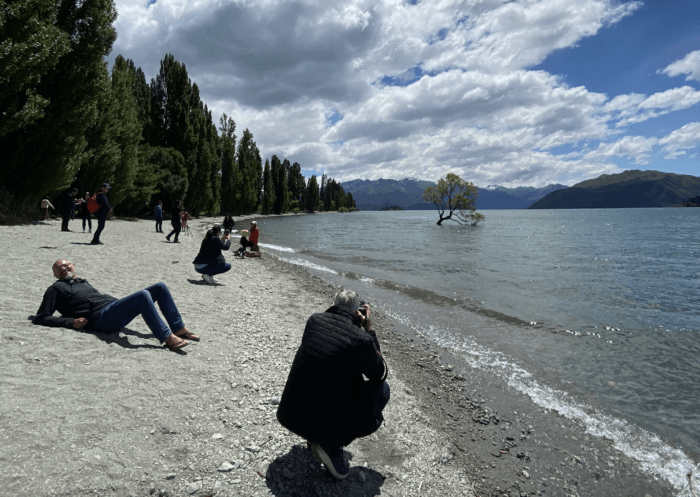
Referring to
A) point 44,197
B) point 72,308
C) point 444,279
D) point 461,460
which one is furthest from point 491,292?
point 44,197

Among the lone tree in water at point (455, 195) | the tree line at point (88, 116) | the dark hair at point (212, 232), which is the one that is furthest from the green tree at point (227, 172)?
the dark hair at point (212, 232)

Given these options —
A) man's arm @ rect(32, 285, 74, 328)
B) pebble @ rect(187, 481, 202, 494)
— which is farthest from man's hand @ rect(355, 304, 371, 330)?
man's arm @ rect(32, 285, 74, 328)

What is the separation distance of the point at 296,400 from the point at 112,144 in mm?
35781

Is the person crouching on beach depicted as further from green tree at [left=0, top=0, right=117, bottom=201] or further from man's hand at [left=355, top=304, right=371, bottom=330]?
green tree at [left=0, top=0, right=117, bottom=201]

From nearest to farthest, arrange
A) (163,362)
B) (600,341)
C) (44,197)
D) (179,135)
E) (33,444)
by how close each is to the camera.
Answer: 1. (33,444)
2. (163,362)
3. (600,341)
4. (44,197)
5. (179,135)

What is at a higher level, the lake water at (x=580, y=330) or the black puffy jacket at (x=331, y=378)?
the black puffy jacket at (x=331, y=378)

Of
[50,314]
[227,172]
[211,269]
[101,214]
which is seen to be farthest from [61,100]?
[227,172]

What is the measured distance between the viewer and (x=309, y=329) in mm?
3406

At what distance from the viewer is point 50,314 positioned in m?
5.53

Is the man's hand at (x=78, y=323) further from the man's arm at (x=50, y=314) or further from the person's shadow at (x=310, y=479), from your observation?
the person's shadow at (x=310, y=479)

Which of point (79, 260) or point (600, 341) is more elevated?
point (79, 260)

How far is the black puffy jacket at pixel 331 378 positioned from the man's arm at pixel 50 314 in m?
4.35

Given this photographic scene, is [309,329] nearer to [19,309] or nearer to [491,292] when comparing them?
[19,309]

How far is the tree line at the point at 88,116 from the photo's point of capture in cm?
1800
